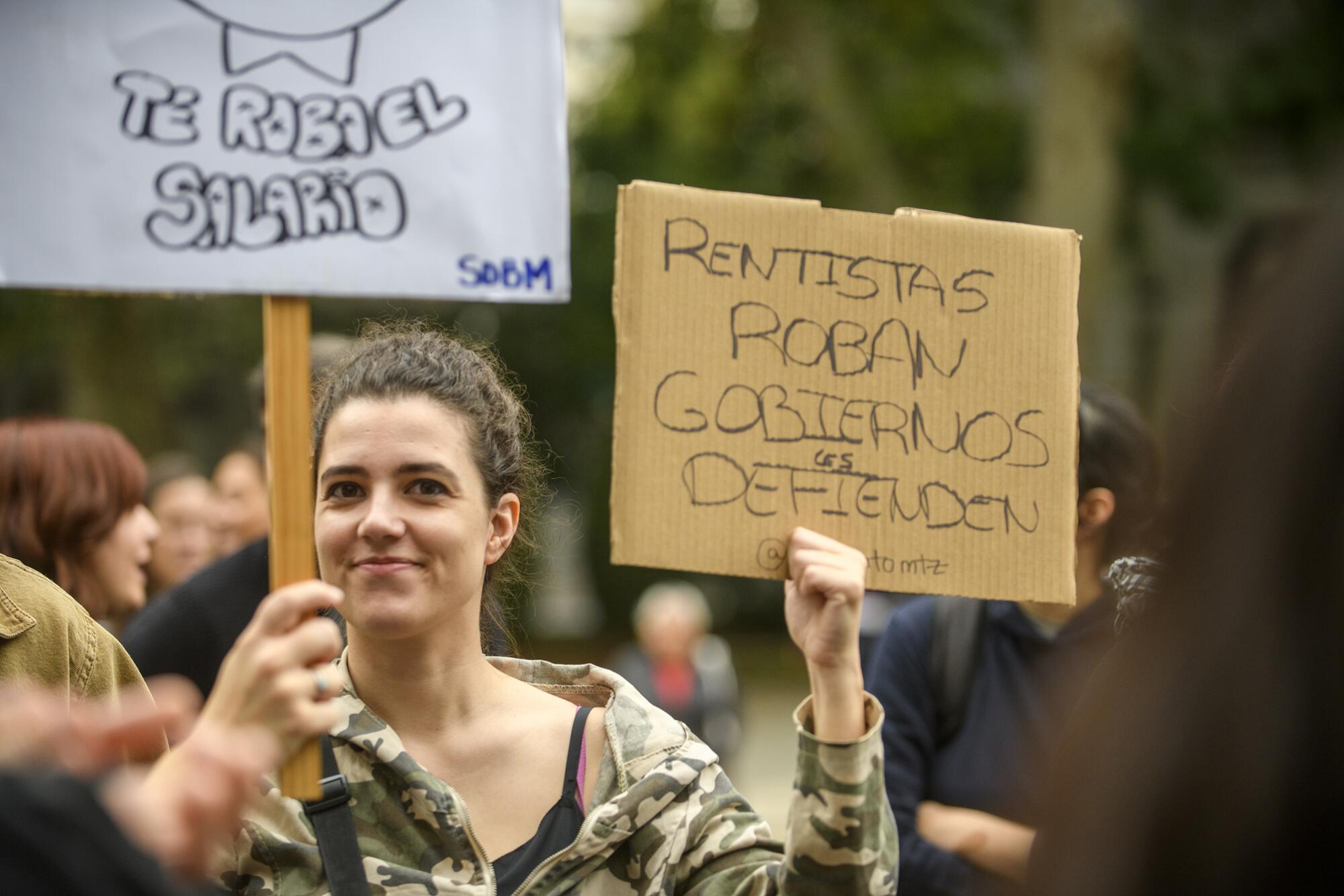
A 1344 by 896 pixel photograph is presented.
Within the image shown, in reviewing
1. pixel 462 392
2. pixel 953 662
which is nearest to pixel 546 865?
pixel 462 392

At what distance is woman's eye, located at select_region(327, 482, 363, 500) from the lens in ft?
7.84

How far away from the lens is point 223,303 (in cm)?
1820

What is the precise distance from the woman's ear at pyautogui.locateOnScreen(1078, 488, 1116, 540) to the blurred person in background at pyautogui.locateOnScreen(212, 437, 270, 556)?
259 centimetres

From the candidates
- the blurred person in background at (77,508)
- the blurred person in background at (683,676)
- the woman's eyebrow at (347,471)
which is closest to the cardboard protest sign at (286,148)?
the woman's eyebrow at (347,471)

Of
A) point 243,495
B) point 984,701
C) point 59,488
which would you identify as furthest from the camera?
point 243,495

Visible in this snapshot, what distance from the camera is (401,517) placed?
7.68 feet

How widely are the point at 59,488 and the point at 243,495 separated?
1.42m

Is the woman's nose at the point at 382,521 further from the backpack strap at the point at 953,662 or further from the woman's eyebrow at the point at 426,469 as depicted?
the backpack strap at the point at 953,662

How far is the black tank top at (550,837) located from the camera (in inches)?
88.5

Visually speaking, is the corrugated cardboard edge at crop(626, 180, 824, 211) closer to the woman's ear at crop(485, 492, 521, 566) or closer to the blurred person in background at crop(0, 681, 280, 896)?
the woman's ear at crop(485, 492, 521, 566)

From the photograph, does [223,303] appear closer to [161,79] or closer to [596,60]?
[596,60]

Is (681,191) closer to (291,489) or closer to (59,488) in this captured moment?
(291,489)

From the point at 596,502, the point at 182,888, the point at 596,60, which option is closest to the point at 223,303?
Result: the point at 596,60

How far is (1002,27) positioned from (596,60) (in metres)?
5.92
